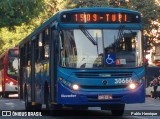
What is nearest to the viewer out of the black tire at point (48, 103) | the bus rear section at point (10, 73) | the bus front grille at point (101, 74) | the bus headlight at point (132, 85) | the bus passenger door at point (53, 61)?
the bus front grille at point (101, 74)

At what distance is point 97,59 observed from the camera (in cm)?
1534

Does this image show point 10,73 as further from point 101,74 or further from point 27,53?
point 101,74

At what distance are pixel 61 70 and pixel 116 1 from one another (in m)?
33.4

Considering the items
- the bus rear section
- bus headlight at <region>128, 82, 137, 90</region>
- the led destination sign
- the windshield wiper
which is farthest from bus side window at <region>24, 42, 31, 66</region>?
the bus rear section

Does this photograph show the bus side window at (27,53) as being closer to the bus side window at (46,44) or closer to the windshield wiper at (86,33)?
the bus side window at (46,44)

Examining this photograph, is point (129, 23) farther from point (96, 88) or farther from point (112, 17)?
point (96, 88)

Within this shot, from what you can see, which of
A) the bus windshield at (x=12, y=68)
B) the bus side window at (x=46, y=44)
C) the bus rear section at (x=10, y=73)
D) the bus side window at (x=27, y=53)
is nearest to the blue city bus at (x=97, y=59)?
the bus side window at (x=46, y=44)

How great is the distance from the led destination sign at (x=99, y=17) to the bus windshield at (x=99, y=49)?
296 millimetres

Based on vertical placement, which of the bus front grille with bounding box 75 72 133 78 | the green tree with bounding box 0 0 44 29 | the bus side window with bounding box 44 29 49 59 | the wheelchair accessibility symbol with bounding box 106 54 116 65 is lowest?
the bus front grille with bounding box 75 72 133 78

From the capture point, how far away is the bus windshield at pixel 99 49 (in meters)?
15.3

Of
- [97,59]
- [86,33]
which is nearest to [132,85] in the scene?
[97,59]

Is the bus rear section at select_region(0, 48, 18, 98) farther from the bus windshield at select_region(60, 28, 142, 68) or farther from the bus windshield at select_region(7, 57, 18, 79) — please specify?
the bus windshield at select_region(60, 28, 142, 68)

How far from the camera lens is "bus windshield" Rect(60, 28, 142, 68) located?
1530cm

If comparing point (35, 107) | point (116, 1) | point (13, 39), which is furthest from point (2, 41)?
point (35, 107)
